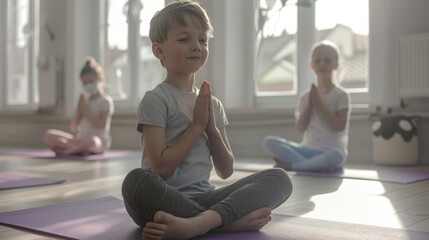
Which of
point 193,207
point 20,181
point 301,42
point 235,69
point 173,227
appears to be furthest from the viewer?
point 235,69

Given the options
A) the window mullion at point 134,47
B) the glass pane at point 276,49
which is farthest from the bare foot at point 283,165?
the window mullion at point 134,47

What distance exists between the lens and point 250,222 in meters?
1.46

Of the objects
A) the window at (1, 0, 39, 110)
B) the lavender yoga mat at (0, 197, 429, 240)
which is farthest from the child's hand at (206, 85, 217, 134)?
the window at (1, 0, 39, 110)

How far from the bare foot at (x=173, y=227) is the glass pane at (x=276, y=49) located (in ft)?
9.96

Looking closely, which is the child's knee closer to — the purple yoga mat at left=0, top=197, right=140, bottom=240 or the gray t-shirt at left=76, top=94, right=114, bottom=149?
the purple yoga mat at left=0, top=197, right=140, bottom=240

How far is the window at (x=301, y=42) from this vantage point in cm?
394

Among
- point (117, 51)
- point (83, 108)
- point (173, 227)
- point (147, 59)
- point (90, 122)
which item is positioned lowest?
point (173, 227)

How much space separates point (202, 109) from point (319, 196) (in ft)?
2.97

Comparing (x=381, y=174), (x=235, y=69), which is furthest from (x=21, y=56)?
(x=381, y=174)

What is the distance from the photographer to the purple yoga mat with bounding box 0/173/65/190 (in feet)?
8.10

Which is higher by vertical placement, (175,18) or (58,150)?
(175,18)

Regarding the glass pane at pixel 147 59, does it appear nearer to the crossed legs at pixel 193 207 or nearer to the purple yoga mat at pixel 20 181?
the purple yoga mat at pixel 20 181

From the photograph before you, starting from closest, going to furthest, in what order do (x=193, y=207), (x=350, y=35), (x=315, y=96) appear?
(x=193, y=207) → (x=315, y=96) → (x=350, y=35)

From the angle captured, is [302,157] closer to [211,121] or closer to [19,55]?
[211,121]
